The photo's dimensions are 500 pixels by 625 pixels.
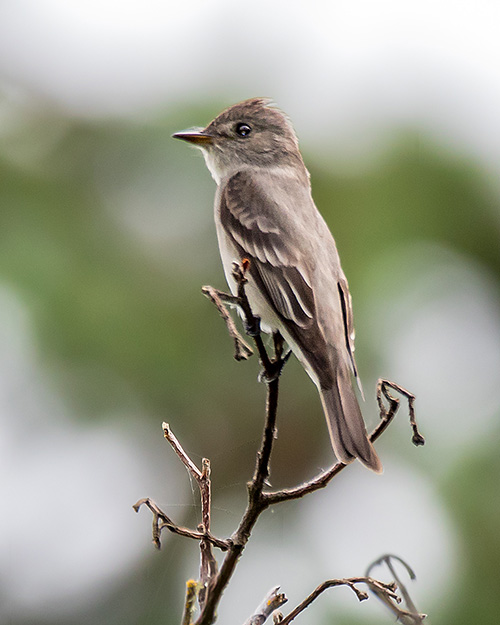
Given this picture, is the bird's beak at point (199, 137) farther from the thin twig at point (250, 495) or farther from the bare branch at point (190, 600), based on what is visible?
the bare branch at point (190, 600)

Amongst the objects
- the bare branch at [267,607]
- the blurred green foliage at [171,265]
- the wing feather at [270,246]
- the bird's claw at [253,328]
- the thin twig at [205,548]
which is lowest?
the blurred green foliage at [171,265]

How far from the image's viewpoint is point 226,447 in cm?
489

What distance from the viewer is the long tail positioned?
2.29 meters

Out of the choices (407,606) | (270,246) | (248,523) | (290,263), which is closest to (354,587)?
(407,606)

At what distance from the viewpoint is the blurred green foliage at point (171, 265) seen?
15.3 feet

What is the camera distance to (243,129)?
13.4 ft

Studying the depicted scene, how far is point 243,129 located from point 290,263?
3.83 ft

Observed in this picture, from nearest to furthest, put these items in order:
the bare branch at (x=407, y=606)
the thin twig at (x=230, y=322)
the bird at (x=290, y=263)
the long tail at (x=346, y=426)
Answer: the bare branch at (x=407, y=606)
the thin twig at (x=230, y=322)
the long tail at (x=346, y=426)
the bird at (x=290, y=263)

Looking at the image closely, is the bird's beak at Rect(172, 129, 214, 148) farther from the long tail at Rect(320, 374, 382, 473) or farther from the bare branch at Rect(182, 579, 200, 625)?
the bare branch at Rect(182, 579, 200, 625)

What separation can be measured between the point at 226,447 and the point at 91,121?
3084mm

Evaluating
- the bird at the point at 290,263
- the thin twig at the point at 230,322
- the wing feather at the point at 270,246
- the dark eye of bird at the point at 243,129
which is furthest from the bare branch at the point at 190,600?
the dark eye of bird at the point at 243,129

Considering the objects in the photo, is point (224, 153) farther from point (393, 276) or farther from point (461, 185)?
point (461, 185)

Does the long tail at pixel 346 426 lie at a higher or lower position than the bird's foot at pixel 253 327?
lower

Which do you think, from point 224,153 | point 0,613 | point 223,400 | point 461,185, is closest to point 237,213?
point 224,153
